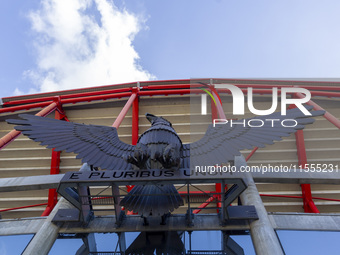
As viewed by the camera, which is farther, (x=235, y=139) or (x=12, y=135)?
(x=12, y=135)

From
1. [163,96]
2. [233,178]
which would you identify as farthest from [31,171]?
[233,178]

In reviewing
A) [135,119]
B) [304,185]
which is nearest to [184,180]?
[135,119]

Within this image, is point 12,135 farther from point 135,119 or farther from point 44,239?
point 44,239

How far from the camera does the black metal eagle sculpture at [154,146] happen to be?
13.8 ft

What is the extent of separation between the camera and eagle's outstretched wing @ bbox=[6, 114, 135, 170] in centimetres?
455

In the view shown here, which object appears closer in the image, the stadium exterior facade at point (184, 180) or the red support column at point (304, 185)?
the stadium exterior facade at point (184, 180)

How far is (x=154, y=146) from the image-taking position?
4.74 metres

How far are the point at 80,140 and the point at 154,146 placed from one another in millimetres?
1427

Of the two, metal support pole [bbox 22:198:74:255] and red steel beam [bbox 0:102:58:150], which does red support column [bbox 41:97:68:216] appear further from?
metal support pole [bbox 22:198:74:255]

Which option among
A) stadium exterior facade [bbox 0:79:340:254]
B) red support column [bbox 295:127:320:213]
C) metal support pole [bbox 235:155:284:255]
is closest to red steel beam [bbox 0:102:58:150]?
stadium exterior facade [bbox 0:79:340:254]

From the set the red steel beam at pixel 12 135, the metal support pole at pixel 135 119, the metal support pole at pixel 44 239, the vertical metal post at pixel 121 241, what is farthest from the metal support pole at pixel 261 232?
the red steel beam at pixel 12 135

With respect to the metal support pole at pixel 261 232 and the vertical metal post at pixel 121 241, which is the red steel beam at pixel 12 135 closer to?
the vertical metal post at pixel 121 241

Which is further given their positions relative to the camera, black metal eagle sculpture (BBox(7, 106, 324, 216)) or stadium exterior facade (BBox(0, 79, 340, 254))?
stadium exterior facade (BBox(0, 79, 340, 254))

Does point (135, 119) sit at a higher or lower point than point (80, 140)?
higher
